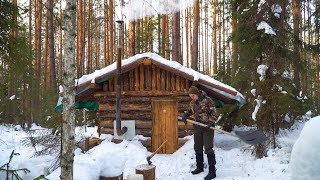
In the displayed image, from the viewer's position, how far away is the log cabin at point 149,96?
10773 mm

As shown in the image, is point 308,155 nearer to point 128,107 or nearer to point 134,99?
point 134,99

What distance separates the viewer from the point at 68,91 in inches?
191

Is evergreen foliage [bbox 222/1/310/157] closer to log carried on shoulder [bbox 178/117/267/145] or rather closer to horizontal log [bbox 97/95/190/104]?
log carried on shoulder [bbox 178/117/267/145]

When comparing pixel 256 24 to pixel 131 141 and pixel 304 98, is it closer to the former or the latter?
pixel 304 98

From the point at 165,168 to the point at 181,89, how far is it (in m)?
3.12

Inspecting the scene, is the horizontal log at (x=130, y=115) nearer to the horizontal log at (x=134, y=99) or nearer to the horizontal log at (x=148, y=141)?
the horizontal log at (x=134, y=99)

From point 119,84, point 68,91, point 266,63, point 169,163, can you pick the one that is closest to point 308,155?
point 68,91

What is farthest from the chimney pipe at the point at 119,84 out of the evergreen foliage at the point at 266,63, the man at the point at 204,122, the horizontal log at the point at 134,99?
the evergreen foliage at the point at 266,63

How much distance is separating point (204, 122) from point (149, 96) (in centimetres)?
385

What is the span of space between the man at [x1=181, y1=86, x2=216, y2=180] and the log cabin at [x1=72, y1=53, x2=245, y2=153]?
298cm

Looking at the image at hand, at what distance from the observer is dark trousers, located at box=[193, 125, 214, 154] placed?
7.49 m

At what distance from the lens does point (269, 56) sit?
10.1 metres

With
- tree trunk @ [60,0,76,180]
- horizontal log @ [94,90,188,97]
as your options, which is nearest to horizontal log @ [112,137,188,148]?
horizontal log @ [94,90,188,97]

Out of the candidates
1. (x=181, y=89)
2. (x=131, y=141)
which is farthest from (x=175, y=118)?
(x=131, y=141)
